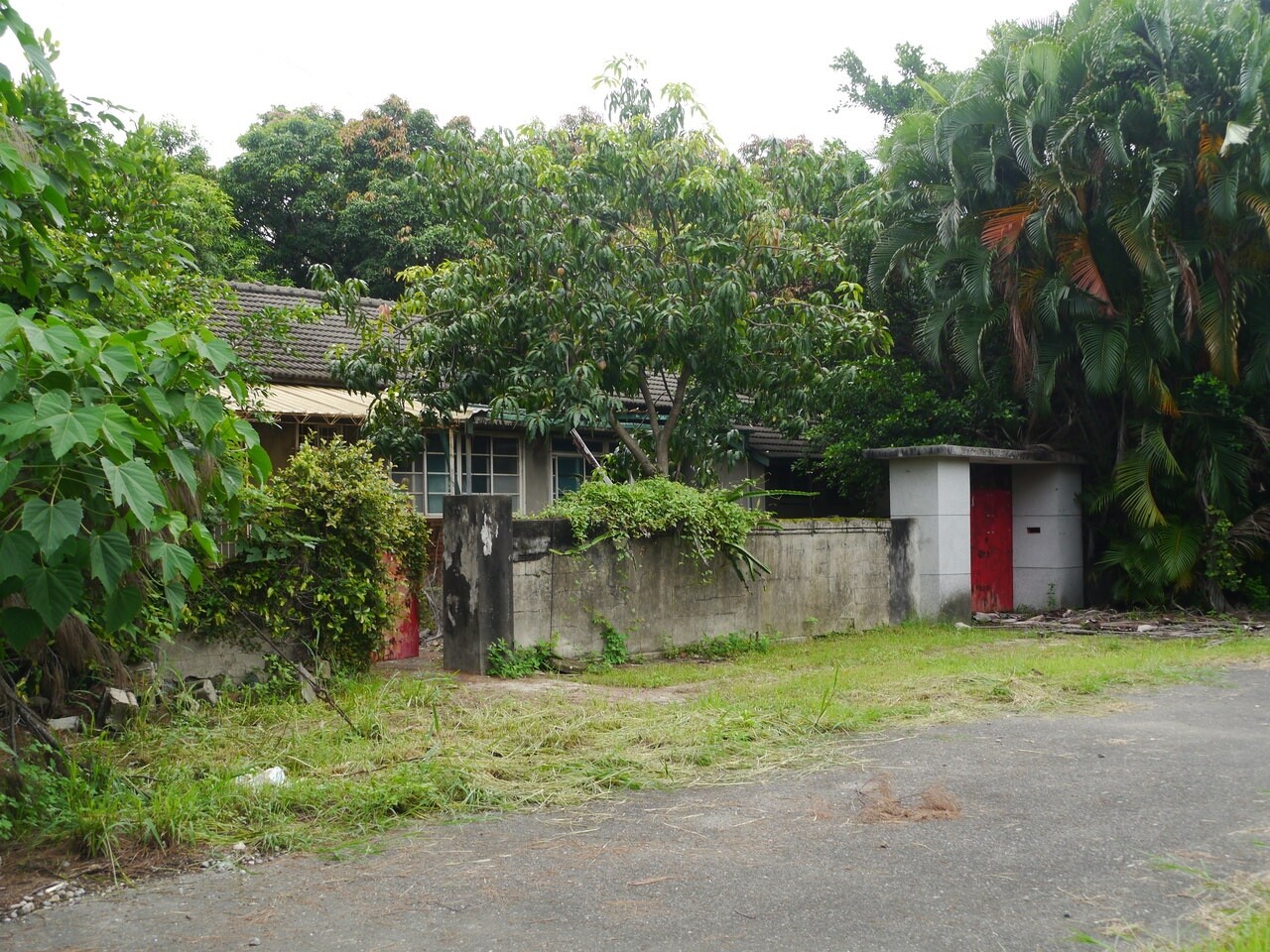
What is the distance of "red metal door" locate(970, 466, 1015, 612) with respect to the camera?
16.7 meters

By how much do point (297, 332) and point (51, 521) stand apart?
45.1ft

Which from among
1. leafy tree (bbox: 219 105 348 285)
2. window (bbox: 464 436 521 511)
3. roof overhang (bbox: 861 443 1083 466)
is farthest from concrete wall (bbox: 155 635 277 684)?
leafy tree (bbox: 219 105 348 285)

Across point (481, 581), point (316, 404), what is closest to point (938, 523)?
point (481, 581)

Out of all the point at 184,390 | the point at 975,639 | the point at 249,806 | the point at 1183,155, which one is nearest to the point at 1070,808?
the point at 249,806

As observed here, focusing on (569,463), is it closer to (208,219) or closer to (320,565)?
(208,219)

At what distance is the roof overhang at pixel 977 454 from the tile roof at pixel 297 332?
7439 millimetres

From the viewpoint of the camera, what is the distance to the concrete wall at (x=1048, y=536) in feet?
55.1

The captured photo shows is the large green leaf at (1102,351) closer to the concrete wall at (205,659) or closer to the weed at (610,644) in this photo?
the weed at (610,644)

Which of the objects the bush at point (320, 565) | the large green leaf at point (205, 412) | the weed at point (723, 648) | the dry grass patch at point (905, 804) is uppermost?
the large green leaf at point (205, 412)

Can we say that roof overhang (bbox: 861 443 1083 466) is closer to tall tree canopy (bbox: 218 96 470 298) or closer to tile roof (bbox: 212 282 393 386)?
tile roof (bbox: 212 282 393 386)

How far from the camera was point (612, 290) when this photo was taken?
42.3 feet

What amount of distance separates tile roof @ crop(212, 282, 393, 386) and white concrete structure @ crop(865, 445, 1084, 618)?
25.5 feet

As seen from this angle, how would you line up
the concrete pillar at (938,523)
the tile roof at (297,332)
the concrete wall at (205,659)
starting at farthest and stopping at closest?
the tile roof at (297,332) < the concrete pillar at (938,523) < the concrete wall at (205,659)

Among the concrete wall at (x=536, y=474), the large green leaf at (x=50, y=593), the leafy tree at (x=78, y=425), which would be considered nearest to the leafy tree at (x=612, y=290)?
the concrete wall at (x=536, y=474)
